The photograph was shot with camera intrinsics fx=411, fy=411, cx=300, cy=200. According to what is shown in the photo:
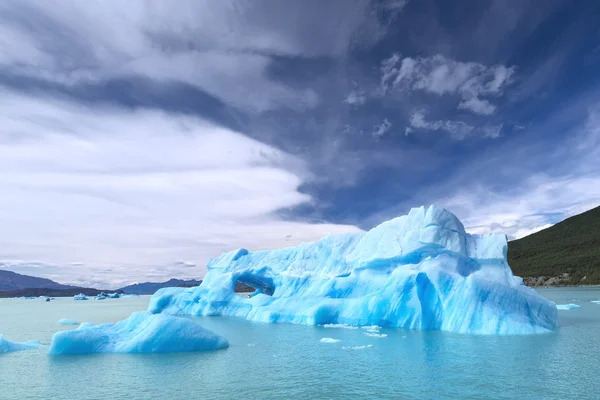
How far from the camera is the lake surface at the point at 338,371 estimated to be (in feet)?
32.4

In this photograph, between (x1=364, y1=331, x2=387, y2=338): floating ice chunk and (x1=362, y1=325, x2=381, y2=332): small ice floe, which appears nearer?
(x1=364, y1=331, x2=387, y2=338): floating ice chunk

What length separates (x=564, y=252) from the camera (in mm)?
89438

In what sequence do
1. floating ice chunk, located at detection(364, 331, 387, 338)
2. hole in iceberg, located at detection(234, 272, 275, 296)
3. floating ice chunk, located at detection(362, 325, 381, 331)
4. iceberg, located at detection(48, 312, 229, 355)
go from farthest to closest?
1. hole in iceberg, located at detection(234, 272, 275, 296)
2. floating ice chunk, located at detection(362, 325, 381, 331)
3. floating ice chunk, located at detection(364, 331, 387, 338)
4. iceberg, located at detection(48, 312, 229, 355)

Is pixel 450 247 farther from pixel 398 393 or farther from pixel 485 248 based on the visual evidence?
pixel 398 393

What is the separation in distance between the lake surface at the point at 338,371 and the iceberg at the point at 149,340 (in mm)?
492

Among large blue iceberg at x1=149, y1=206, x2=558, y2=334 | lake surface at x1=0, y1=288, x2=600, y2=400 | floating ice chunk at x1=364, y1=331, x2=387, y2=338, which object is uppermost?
large blue iceberg at x1=149, y1=206, x2=558, y2=334

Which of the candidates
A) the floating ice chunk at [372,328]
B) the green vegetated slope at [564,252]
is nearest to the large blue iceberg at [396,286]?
the floating ice chunk at [372,328]

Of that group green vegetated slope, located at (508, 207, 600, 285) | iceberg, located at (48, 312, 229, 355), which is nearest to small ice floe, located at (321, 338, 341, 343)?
iceberg, located at (48, 312, 229, 355)

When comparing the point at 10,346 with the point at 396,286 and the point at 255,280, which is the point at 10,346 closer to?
the point at 396,286

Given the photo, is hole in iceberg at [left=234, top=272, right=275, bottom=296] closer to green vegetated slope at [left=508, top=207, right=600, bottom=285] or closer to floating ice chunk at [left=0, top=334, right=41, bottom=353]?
floating ice chunk at [left=0, top=334, right=41, bottom=353]

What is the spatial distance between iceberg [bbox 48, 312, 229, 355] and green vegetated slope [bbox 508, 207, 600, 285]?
73.3 meters

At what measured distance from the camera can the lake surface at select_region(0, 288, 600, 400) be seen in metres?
9.88

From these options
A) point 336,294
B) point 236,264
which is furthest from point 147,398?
point 236,264

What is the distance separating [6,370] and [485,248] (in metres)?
22.0
